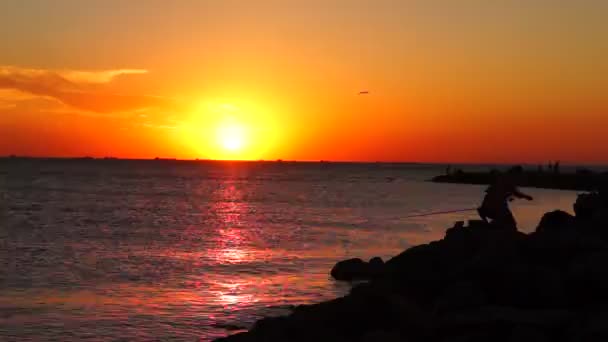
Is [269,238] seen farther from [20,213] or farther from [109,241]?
[20,213]

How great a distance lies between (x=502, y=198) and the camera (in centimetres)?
1335

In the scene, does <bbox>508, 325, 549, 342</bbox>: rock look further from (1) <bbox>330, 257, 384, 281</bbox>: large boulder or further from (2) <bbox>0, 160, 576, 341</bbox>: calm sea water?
(1) <bbox>330, 257, 384, 281</bbox>: large boulder

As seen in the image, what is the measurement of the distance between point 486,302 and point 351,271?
7789mm

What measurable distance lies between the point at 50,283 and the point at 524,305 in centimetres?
1154

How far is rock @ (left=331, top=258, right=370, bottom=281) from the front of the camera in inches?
645

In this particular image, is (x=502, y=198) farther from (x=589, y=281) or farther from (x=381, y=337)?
(x=381, y=337)

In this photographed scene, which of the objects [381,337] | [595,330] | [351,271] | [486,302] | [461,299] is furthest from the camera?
[351,271]

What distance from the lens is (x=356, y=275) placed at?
53.9 ft

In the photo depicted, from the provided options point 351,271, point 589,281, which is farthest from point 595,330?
point 351,271

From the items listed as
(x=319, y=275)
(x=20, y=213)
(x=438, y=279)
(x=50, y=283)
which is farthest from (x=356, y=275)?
(x=20, y=213)

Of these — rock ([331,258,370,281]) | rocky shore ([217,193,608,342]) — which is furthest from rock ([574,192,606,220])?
rocky shore ([217,193,608,342])

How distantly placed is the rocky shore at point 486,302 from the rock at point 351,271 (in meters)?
4.86

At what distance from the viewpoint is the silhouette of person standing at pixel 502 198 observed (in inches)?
518

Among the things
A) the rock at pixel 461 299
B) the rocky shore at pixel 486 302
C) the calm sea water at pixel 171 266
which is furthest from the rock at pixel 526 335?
the calm sea water at pixel 171 266
